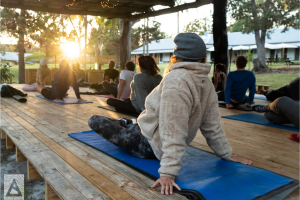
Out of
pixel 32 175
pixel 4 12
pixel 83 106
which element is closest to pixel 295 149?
pixel 32 175

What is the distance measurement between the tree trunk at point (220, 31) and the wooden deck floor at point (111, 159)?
319cm

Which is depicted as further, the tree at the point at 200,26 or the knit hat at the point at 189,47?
the tree at the point at 200,26

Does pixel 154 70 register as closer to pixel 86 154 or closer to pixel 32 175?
pixel 86 154

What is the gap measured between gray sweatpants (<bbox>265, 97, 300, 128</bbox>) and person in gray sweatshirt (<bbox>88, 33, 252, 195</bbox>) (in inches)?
67.8

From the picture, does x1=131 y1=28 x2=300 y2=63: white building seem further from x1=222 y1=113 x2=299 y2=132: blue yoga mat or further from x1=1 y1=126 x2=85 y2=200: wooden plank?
x1=1 y1=126 x2=85 y2=200: wooden plank

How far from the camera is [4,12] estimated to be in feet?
42.2

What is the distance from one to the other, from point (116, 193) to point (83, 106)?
388 cm

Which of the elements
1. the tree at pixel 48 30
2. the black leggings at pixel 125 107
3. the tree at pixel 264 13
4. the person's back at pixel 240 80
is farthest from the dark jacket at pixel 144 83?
the tree at pixel 264 13

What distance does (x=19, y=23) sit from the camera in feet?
42.9

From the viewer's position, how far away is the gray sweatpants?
3264 millimetres

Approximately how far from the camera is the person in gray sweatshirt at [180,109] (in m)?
1.58

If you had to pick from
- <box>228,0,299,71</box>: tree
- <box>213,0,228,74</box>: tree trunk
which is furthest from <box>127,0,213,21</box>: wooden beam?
<box>228,0,299,71</box>: tree

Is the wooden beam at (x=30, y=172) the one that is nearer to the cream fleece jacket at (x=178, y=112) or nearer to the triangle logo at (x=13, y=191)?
the triangle logo at (x=13, y=191)

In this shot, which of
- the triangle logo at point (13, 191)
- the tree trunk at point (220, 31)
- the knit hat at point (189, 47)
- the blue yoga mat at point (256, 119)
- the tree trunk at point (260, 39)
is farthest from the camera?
the tree trunk at point (260, 39)
